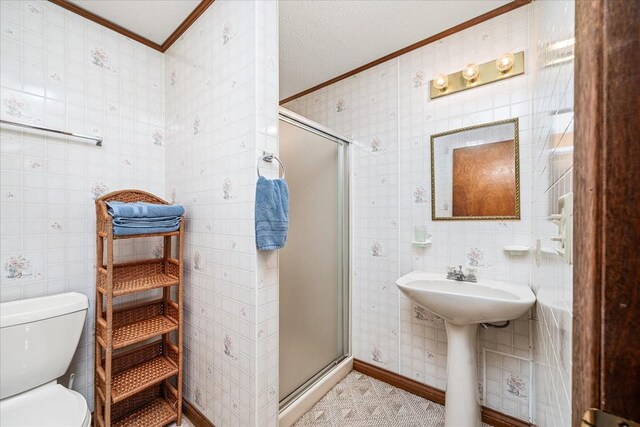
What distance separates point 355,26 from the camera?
5.47ft

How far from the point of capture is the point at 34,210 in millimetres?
1357

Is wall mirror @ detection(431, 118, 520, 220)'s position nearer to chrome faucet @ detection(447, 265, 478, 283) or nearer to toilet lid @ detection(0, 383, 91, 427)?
chrome faucet @ detection(447, 265, 478, 283)

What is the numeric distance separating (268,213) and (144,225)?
687 millimetres

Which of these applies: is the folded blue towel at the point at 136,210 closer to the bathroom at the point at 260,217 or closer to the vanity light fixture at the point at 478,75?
the bathroom at the point at 260,217

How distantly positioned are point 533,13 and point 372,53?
0.92 m

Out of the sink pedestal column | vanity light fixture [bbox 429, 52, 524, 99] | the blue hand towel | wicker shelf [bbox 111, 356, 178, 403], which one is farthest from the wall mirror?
wicker shelf [bbox 111, 356, 178, 403]

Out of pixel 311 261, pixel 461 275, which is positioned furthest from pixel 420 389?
pixel 311 261

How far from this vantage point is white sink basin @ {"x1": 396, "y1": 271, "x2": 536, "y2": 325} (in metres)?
1.21

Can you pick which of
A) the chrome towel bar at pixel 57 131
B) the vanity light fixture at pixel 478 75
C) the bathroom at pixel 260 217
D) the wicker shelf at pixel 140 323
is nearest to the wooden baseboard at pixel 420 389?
the bathroom at pixel 260 217

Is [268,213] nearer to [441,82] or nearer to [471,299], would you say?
[471,299]

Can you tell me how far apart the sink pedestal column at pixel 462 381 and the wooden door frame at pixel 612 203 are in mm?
1302

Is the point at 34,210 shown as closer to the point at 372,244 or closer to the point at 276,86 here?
the point at 276,86

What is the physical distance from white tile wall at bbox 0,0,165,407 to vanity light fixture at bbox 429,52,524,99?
1927 mm

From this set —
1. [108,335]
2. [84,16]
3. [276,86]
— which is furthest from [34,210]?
[276,86]
